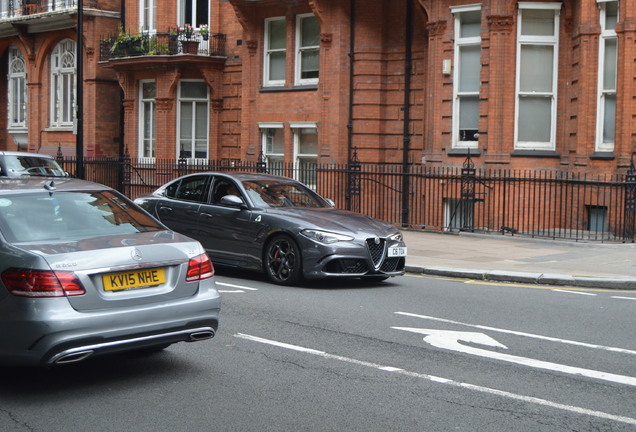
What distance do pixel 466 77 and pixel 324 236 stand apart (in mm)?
10823

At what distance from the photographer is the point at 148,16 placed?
99.7 feet

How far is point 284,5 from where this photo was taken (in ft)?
83.7

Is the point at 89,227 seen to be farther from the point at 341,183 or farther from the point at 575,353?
the point at 341,183

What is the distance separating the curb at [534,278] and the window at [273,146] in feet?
40.4

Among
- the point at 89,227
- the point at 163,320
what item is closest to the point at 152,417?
the point at 163,320

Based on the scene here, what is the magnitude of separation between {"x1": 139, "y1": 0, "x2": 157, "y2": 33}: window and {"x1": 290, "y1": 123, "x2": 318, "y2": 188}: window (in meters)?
7.91

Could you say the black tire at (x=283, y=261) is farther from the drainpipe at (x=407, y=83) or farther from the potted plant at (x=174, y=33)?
the potted plant at (x=174, y=33)

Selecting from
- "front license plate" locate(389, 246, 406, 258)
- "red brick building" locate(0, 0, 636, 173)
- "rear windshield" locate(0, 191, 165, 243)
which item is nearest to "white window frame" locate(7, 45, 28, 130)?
"red brick building" locate(0, 0, 636, 173)

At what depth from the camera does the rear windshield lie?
6.90m

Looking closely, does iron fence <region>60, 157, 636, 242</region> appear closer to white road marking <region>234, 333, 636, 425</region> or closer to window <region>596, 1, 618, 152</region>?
window <region>596, 1, 618, 152</region>

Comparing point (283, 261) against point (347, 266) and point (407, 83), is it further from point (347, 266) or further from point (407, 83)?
point (407, 83)

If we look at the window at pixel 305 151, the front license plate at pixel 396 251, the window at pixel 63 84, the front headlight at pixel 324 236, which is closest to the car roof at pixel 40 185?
the front headlight at pixel 324 236

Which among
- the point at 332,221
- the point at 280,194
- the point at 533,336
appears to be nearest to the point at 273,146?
the point at 280,194

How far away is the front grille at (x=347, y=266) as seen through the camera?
462 inches
